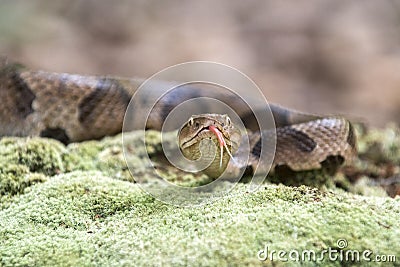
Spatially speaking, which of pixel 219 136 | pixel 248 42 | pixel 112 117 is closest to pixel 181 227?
pixel 219 136

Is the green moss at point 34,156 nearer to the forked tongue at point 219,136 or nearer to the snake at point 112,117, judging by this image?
the snake at point 112,117

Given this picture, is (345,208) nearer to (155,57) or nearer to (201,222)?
(201,222)

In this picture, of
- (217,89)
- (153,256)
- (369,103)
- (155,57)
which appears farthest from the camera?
(155,57)

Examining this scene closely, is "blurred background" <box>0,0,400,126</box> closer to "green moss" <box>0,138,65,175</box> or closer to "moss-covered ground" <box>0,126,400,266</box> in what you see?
"green moss" <box>0,138,65,175</box>

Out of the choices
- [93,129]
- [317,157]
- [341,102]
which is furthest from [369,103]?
[93,129]

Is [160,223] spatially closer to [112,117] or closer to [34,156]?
[34,156]

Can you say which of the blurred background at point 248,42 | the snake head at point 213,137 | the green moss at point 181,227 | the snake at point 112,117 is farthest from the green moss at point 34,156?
the blurred background at point 248,42
